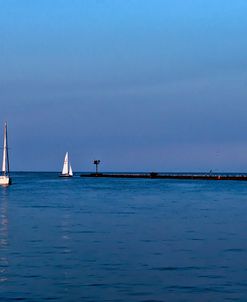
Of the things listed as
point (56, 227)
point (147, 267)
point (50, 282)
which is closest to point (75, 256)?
point (147, 267)

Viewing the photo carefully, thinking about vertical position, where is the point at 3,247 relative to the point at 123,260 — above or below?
above

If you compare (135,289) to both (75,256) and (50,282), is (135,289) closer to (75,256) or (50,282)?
(50,282)

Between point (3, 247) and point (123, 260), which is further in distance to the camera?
point (3, 247)

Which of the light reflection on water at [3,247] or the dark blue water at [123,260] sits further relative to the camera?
the light reflection on water at [3,247]

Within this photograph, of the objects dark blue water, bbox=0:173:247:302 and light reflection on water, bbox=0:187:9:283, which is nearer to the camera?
dark blue water, bbox=0:173:247:302

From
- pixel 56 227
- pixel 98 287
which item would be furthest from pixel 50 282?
pixel 56 227

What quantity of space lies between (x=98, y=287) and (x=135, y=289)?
129cm

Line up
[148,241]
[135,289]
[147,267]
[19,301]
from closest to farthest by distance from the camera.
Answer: [19,301], [135,289], [147,267], [148,241]

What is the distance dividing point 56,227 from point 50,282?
21771mm

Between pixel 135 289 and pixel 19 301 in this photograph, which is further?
pixel 135 289

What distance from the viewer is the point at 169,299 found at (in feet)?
73.2

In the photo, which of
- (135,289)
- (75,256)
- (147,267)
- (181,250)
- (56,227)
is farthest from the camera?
(56,227)

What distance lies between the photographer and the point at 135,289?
78.4 ft

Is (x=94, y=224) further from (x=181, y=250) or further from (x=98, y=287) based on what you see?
(x=98, y=287)
